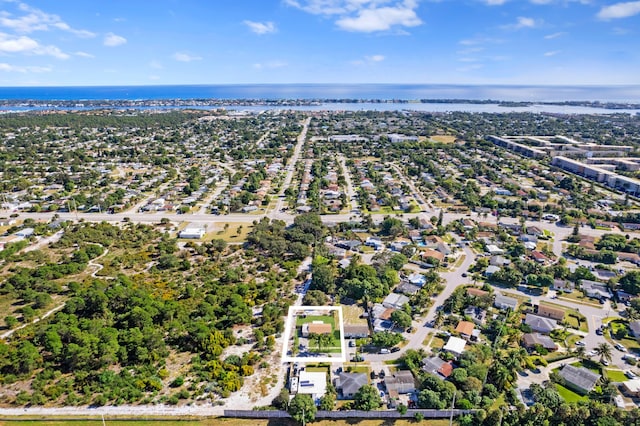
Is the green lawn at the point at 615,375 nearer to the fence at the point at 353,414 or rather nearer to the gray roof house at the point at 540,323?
the gray roof house at the point at 540,323

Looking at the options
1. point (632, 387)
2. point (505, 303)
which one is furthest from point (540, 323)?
point (632, 387)

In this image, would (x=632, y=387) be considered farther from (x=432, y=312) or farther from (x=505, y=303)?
(x=432, y=312)

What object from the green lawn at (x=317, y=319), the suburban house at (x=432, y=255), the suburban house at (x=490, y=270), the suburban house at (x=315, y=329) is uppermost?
the suburban house at (x=432, y=255)

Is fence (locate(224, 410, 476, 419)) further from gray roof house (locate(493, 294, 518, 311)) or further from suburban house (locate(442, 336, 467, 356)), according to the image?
gray roof house (locate(493, 294, 518, 311))

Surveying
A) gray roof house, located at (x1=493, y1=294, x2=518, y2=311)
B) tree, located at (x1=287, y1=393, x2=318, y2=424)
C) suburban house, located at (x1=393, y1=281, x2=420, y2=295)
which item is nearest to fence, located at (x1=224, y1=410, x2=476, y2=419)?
tree, located at (x1=287, y1=393, x2=318, y2=424)

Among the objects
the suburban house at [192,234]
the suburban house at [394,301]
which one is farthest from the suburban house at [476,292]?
the suburban house at [192,234]

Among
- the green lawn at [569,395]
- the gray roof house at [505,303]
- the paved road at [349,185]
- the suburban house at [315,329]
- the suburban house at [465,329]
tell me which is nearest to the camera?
the green lawn at [569,395]
